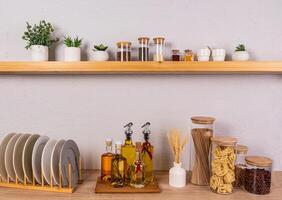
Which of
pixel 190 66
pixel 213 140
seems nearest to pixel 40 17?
pixel 190 66

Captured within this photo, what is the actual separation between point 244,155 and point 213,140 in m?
0.23

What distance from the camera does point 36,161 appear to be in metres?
1.26

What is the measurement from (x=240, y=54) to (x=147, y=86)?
0.48m

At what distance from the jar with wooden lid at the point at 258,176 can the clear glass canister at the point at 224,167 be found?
0.08 metres

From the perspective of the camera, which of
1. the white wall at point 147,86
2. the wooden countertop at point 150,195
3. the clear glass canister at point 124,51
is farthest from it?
the white wall at point 147,86

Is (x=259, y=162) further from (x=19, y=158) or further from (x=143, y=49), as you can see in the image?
(x=19, y=158)

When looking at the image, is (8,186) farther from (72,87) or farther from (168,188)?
(168,188)

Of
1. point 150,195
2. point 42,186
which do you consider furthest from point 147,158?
point 42,186

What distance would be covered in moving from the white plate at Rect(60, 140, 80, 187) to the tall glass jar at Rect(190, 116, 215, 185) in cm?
54

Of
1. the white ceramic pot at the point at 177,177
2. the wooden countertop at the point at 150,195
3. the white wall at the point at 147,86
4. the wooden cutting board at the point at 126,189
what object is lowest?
the wooden countertop at the point at 150,195

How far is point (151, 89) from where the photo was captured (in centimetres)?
152

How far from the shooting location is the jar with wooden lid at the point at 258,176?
1221mm

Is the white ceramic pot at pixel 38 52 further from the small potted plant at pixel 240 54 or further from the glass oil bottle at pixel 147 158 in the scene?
the small potted plant at pixel 240 54

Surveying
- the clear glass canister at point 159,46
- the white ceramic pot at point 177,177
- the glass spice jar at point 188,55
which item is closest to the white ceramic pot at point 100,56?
the clear glass canister at point 159,46
